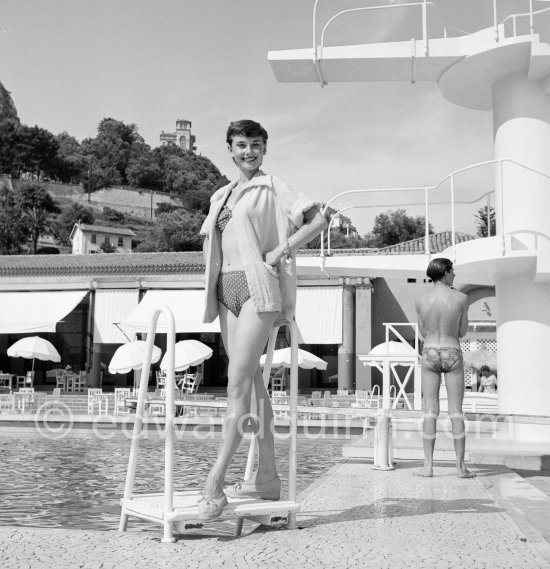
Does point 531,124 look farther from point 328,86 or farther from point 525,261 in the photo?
point 328,86

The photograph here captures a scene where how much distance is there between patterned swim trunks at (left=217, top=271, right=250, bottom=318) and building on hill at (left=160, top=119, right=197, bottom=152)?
573ft

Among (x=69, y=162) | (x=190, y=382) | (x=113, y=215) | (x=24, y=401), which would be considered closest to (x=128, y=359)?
(x=24, y=401)

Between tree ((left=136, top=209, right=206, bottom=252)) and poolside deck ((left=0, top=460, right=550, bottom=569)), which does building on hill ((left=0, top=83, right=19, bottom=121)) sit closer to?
tree ((left=136, top=209, right=206, bottom=252))

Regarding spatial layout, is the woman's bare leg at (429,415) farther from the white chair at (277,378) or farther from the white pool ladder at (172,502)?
the white chair at (277,378)

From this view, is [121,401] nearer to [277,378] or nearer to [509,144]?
[277,378]

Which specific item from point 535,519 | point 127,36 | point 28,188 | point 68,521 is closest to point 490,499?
point 535,519

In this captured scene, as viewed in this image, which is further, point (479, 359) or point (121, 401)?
point (479, 359)

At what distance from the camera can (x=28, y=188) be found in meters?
93.9

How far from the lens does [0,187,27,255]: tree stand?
79312 millimetres

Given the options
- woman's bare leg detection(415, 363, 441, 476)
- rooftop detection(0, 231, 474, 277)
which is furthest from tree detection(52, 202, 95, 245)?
woman's bare leg detection(415, 363, 441, 476)

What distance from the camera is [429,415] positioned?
604cm

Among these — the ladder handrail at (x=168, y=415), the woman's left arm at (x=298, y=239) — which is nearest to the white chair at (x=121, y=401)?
the ladder handrail at (x=168, y=415)

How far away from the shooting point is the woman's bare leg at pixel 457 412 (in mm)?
5910

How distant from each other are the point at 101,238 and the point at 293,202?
284 feet
